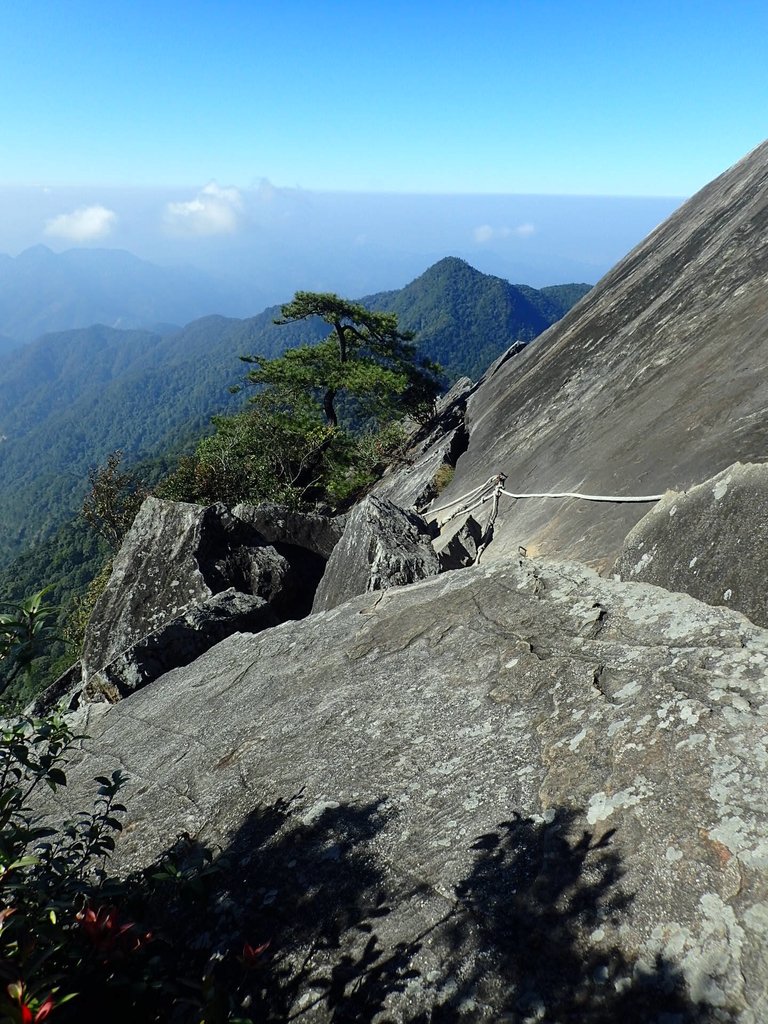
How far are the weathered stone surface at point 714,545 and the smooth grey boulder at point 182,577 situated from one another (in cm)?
672

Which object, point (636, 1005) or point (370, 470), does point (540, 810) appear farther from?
point (370, 470)

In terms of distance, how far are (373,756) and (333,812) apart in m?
0.58

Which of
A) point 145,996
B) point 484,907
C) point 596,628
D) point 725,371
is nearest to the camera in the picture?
point 145,996

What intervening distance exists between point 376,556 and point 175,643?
132 inches

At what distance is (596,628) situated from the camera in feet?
17.5

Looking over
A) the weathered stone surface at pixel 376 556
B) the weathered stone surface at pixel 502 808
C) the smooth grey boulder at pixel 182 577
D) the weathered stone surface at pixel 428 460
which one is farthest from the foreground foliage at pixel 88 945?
the weathered stone surface at pixel 428 460

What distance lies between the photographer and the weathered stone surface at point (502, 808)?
9.61 feet

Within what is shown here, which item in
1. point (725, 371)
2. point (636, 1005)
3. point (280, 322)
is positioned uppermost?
point (280, 322)

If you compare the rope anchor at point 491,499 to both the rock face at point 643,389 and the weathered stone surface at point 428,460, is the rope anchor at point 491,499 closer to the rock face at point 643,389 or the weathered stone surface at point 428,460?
the rock face at point 643,389

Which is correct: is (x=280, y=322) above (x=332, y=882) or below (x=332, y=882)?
above

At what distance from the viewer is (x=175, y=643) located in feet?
30.5

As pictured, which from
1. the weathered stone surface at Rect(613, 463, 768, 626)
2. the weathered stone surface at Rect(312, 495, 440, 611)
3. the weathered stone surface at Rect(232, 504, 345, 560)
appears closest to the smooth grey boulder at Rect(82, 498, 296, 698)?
the weathered stone surface at Rect(232, 504, 345, 560)

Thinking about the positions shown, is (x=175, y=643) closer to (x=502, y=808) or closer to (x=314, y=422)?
(x=502, y=808)

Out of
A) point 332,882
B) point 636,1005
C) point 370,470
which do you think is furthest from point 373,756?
point 370,470
